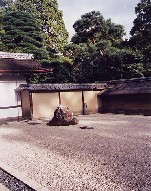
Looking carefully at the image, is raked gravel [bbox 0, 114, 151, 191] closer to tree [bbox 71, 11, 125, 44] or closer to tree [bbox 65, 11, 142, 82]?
tree [bbox 65, 11, 142, 82]

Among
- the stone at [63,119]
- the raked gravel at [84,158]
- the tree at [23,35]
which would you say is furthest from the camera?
the tree at [23,35]

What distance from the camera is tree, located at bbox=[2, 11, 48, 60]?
37031 mm

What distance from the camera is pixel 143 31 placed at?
3152 cm

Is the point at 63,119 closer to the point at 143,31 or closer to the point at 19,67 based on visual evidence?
the point at 19,67

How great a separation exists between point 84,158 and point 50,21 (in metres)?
37.2

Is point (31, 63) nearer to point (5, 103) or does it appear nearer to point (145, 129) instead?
point (5, 103)

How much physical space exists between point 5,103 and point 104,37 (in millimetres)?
25798

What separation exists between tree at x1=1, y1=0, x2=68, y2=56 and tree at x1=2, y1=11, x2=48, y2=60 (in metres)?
2.67

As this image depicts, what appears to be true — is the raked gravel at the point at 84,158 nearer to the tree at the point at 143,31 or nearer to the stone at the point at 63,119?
the stone at the point at 63,119

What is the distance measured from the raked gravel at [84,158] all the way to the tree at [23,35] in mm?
24231

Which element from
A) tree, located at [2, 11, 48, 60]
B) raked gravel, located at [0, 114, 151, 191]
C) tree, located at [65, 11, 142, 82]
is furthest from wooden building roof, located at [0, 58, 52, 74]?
tree, located at [2, 11, 48, 60]

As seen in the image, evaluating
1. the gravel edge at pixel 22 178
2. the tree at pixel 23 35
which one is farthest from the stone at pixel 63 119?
the tree at pixel 23 35

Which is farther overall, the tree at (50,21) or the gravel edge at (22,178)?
the tree at (50,21)

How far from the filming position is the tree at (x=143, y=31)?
30.5m
